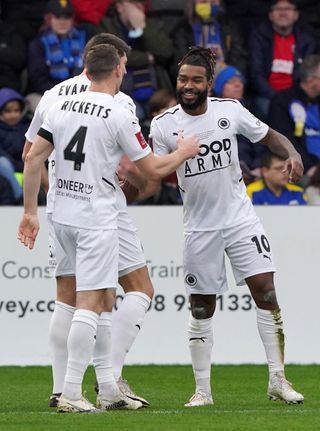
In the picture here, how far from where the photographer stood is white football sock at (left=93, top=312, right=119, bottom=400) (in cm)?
922

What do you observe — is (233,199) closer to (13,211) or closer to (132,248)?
(132,248)

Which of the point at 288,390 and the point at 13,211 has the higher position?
the point at 13,211

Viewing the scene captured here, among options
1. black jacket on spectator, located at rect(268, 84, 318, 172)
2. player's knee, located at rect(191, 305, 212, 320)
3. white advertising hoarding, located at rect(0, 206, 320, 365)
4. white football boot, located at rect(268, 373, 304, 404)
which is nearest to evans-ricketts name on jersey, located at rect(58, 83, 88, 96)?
player's knee, located at rect(191, 305, 212, 320)

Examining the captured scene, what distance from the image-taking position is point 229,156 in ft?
32.8

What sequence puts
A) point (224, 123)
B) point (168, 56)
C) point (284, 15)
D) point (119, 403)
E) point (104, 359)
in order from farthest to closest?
1. point (284, 15)
2. point (168, 56)
3. point (224, 123)
4. point (119, 403)
5. point (104, 359)


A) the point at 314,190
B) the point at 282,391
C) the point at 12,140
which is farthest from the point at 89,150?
the point at 12,140

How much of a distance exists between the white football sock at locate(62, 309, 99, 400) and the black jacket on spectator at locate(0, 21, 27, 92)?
342 inches

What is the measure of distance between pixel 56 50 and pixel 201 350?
759 cm

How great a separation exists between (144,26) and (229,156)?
774cm

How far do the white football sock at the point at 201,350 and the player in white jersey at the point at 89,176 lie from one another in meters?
1.28

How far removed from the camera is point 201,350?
1013 centimetres

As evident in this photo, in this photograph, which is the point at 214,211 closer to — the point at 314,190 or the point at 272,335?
the point at 272,335

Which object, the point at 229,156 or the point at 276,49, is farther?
the point at 276,49

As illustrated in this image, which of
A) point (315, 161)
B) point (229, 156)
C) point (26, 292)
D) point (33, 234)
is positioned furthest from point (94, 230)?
point (315, 161)
